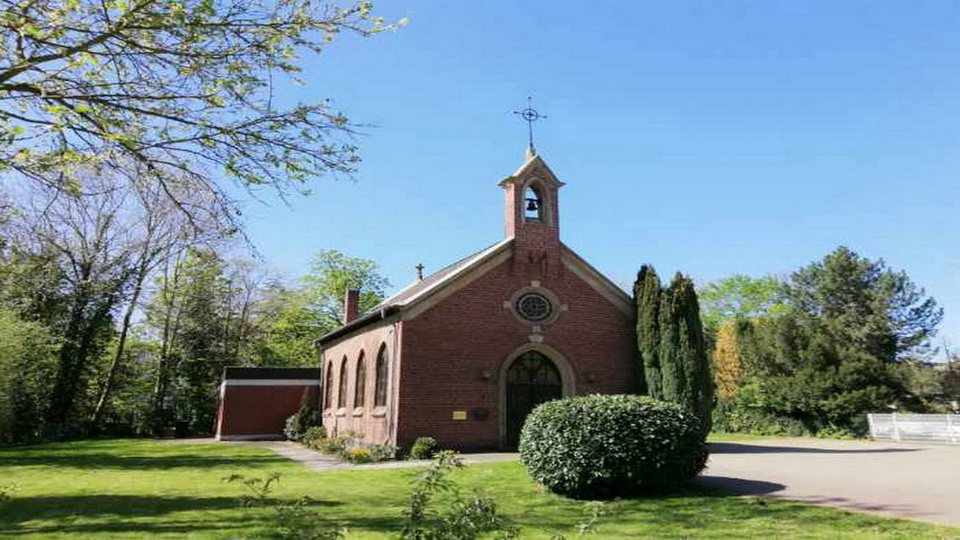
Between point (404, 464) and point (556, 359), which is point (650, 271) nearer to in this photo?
point (556, 359)

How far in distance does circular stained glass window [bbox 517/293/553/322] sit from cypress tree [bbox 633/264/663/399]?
3070 mm

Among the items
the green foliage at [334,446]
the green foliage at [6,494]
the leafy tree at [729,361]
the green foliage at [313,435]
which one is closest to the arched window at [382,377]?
the green foliage at [334,446]

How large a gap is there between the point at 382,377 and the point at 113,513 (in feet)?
35.7

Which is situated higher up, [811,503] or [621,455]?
[621,455]

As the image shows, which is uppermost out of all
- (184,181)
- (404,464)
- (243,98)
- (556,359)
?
(243,98)

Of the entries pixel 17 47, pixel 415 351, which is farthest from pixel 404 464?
pixel 17 47

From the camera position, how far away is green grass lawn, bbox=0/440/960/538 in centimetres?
757

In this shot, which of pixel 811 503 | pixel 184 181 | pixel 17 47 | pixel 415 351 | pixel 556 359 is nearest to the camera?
pixel 17 47

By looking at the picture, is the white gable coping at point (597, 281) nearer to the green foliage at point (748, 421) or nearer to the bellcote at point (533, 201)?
the bellcote at point (533, 201)

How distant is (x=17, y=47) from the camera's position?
6426 millimetres

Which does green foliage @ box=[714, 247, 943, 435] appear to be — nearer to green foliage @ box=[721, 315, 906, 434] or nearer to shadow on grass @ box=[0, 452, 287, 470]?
green foliage @ box=[721, 315, 906, 434]

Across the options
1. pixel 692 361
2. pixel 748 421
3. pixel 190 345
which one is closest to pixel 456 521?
pixel 692 361

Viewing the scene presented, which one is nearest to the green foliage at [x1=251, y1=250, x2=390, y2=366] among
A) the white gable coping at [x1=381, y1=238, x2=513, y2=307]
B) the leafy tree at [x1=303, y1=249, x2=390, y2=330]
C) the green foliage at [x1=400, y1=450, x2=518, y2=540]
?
the leafy tree at [x1=303, y1=249, x2=390, y2=330]

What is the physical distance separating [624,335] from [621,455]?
11.5m
